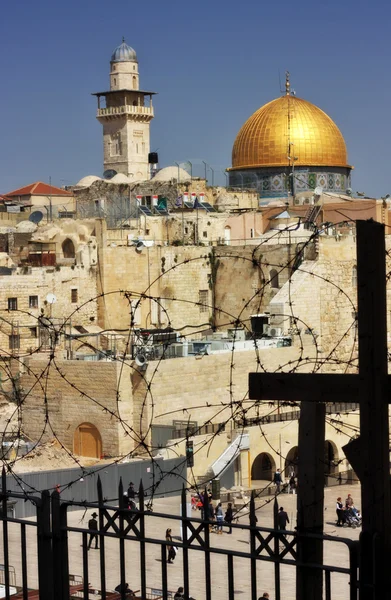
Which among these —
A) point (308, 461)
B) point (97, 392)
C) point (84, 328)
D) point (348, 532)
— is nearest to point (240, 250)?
point (84, 328)

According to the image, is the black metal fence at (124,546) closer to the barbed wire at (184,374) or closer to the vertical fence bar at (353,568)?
the vertical fence bar at (353,568)

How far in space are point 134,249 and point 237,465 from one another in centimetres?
1171

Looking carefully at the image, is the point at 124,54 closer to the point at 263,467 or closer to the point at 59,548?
the point at 263,467

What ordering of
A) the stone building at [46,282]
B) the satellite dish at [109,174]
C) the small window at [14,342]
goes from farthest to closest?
the satellite dish at [109,174]
the stone building at [46,282]
the small window at [14,342]

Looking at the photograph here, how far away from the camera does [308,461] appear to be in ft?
18.3

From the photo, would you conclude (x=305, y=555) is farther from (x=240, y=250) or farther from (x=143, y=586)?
(x=240, y=250)

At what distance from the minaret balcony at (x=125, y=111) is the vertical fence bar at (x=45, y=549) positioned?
142ft

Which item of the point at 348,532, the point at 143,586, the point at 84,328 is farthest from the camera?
the point at 84,328

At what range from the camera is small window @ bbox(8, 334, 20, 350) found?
91.6ft

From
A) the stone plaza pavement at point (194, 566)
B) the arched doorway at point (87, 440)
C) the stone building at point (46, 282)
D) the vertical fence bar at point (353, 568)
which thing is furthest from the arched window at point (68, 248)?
the vertical fence bar at point (353, 568)

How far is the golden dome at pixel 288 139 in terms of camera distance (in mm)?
44500

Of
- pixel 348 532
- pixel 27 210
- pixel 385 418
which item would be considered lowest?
pixel 348 532

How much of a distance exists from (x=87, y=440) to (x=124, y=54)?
29503 millimetres

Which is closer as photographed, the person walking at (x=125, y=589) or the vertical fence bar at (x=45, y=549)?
the person walking at (x=125, y=589)
